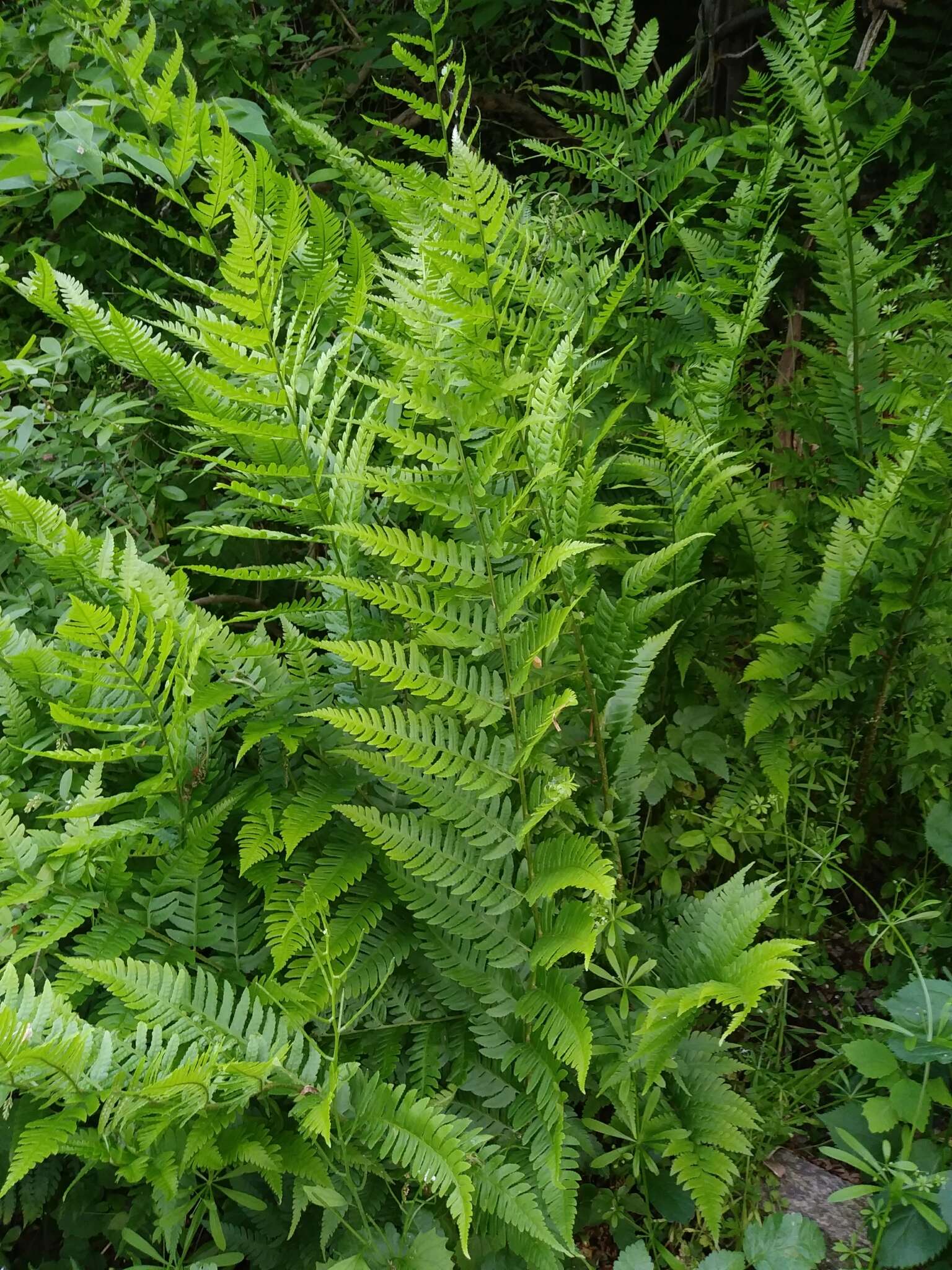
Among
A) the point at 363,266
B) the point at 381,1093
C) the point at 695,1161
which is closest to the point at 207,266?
the point at 363,266

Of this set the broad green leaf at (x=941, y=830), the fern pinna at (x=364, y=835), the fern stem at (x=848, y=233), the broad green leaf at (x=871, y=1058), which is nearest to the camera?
the fern pinna at (x=364, y=835)

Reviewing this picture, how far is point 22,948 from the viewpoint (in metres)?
1.26

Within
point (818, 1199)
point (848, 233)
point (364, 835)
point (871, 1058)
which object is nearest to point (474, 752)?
point (364, 835)

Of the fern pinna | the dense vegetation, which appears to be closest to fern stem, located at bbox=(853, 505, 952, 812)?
the dense vegetation

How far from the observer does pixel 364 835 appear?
4.79 feet

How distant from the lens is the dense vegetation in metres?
1.24

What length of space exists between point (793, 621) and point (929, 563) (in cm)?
25

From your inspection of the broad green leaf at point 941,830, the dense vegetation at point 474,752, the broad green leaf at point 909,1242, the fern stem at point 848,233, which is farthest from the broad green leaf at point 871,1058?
the fern stem at point 848,233

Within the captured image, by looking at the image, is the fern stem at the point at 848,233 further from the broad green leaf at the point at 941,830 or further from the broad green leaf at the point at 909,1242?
the broad green leaf at the point at 909,1242

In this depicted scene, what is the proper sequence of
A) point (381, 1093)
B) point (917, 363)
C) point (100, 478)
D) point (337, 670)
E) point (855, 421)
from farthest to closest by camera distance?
point (100, 478)
point (855, 421)
point (917, 363)
point (337, 670)
point (381, 1093)

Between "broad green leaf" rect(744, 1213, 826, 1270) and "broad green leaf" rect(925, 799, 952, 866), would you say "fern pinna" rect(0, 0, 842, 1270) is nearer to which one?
"broad green leaf" rect(744, 1213, 826, 1270)

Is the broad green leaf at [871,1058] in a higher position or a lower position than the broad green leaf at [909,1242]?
higher

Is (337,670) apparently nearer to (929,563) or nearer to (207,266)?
(929,563)

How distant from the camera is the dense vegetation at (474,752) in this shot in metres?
1.24
